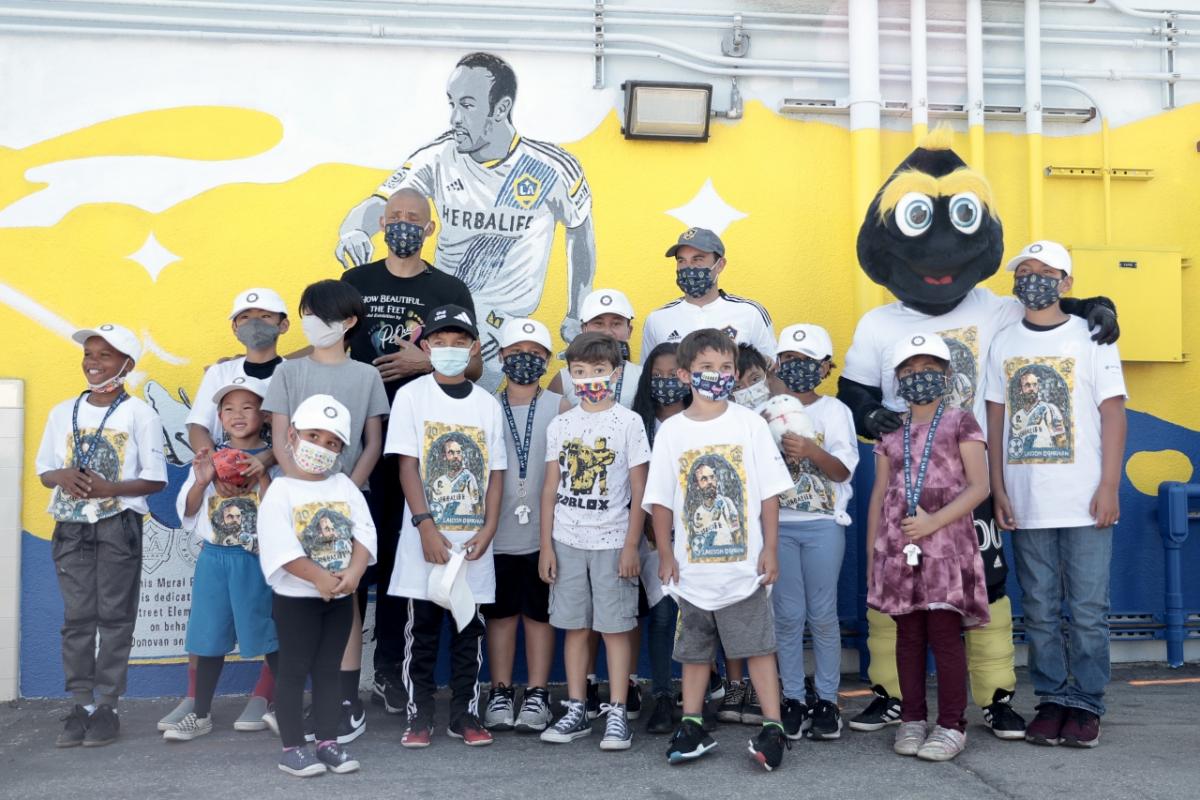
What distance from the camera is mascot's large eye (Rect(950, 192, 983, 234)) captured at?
514 cm

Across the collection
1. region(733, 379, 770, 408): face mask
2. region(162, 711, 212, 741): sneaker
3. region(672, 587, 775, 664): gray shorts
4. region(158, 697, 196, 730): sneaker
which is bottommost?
region(162, 711, 212, 741): sneaker

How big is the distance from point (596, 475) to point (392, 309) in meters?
1.28

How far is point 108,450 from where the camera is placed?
4871 mm

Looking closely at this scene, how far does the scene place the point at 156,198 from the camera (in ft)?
18.9

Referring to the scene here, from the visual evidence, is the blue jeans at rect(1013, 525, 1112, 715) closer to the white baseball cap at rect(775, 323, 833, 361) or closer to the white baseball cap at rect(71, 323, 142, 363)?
the white baseball cap at rect(775, 323, 833, 361)

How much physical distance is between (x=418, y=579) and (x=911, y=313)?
249 cm

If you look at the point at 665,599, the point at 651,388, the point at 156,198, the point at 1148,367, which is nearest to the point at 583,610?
the point at 665,599

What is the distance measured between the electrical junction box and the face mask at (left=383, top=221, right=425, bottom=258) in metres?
3.46

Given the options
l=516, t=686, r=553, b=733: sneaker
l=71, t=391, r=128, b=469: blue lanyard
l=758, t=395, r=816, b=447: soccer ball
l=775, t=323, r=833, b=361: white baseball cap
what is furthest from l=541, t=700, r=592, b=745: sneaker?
l=71, t=391, r=128, b=469: blue lanyard

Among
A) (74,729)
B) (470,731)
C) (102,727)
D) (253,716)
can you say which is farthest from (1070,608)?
(74,729)

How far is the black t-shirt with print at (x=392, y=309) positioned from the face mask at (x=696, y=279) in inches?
38.5

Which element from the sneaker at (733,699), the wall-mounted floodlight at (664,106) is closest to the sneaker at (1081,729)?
the sneaker at (733,699)

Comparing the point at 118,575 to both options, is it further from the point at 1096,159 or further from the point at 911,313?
the point at 1096,159

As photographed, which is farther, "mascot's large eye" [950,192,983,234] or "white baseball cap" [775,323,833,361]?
"mascot's large eye" [950,192,983,234]
